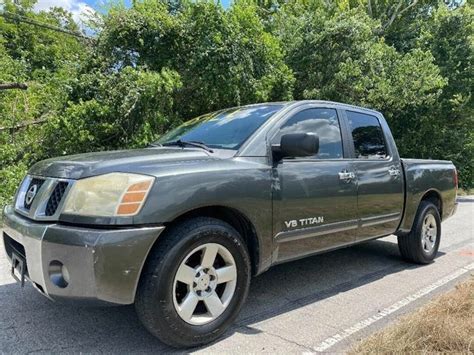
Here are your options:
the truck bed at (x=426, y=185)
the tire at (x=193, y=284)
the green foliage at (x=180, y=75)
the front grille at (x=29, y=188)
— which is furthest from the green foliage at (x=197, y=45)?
the tire at (x=193, y=284)

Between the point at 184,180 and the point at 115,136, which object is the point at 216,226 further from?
the point at 115,136

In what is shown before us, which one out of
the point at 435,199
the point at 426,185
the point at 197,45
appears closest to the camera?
the point at 426,185

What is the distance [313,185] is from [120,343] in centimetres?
199

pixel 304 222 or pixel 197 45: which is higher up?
pixel 197 45

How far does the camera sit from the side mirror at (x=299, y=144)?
3.43 metres

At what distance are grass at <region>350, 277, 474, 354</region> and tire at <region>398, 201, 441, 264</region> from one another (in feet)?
6.42

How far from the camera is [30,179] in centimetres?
338

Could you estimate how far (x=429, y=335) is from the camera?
302cm

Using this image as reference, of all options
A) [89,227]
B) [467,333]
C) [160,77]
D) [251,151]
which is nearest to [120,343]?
[89,227]

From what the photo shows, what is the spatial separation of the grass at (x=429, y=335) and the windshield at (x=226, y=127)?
1.78m

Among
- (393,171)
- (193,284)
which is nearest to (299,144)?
(193,284)

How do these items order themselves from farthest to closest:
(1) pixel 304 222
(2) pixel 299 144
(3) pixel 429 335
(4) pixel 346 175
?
(4) pixel 346 175
(1) pixel 304 222
(2) pixel 299 144
(3) pixel 429 335

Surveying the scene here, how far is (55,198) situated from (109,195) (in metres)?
0.41

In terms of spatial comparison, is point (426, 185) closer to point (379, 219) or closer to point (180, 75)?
point (379, 219)
